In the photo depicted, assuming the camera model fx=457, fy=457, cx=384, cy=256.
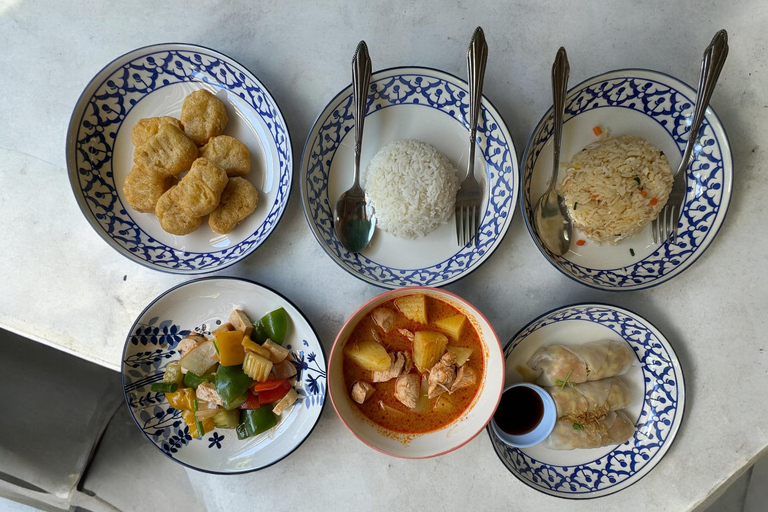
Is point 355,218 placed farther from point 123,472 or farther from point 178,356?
point 123,472

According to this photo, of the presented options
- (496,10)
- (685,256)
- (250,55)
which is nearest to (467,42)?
(496,10)

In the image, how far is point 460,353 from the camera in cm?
172

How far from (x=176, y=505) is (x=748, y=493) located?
2651 mm

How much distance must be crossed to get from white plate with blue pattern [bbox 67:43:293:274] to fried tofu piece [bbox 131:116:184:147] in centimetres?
8

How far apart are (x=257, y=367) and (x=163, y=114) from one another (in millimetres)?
1055

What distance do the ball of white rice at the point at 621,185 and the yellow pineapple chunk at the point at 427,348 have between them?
27.3 inches

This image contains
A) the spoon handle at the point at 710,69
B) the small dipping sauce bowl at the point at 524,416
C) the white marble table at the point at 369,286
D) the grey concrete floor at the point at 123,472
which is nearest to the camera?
the spoon handle at the point at 710,69

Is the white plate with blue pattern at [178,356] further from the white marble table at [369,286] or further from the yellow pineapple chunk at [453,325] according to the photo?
the yellow pineapple chunk at [453,325]

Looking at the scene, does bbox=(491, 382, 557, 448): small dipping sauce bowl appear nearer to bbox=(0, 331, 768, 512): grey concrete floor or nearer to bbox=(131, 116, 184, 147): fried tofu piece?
bbox=(0, 331, 768, 512): grey concrete floor

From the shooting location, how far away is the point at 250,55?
5.96 feet

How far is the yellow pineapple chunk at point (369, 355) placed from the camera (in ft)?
5.55

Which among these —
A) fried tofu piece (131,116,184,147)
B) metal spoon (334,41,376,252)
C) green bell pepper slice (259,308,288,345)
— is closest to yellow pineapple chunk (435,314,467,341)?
metal spoon (334,41,376,252)

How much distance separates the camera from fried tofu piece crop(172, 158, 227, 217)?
1.64 meters

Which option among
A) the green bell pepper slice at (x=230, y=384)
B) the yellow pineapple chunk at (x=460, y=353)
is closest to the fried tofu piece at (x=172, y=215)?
the green bell pepper slice at (x=230, y=384)
